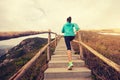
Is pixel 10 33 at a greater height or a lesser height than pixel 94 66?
greater

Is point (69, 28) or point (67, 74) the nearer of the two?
point (67, 74)

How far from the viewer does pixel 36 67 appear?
26.5 ft

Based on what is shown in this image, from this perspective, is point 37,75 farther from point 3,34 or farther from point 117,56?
point 3,34

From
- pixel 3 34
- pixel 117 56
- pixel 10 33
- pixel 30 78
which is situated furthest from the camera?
pixel 117 56

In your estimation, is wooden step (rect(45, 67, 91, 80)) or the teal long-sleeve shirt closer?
wooden step (rect(45, 67, 91, 80))

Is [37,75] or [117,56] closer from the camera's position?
[37,75]

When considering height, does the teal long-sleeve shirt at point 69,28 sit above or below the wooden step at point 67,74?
above

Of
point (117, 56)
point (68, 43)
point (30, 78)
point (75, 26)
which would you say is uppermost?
point (75, 26)

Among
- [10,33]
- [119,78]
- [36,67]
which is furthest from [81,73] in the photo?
[10,33]

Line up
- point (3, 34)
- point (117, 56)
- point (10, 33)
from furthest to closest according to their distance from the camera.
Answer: point (117, 56) → point (10, 33) → point (3, 34)

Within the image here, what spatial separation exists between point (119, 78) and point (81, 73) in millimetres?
1056

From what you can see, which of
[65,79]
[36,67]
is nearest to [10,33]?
[65,79]

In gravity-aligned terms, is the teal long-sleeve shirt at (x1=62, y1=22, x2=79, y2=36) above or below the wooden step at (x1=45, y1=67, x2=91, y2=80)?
above

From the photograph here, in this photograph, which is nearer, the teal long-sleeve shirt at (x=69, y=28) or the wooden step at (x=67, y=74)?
the wooden step at (x=67, y=74)
